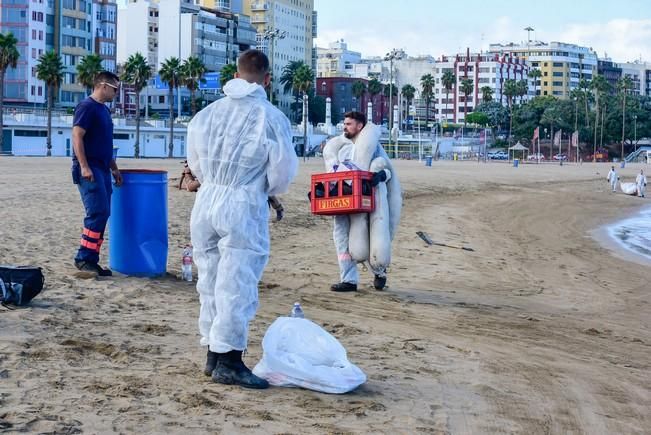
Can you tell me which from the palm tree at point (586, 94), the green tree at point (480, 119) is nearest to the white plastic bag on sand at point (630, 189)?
the palm tree at point (586, 94)

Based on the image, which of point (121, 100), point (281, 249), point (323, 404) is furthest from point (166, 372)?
point (121, 100)

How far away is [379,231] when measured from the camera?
9406 mm

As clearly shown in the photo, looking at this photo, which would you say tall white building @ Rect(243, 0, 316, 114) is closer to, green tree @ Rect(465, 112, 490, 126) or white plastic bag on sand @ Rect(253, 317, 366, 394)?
green tree @ Rect(465, 112, 490, 126)

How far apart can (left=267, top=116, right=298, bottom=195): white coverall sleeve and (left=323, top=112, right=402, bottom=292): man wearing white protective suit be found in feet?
12.3

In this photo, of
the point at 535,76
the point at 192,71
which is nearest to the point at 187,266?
the point at 192,71

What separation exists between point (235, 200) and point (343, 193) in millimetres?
3865

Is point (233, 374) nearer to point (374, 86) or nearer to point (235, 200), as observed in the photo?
point (235, 200)

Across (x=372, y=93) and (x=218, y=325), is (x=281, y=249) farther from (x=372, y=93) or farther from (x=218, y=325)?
(x=372, y=93)

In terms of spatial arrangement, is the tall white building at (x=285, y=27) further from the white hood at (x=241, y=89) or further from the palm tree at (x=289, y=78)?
the white hood at (x=241, y=89)

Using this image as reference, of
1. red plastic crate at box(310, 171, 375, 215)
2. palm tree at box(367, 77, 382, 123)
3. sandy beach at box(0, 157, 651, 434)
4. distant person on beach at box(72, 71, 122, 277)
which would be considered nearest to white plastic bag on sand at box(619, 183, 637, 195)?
sandy beach at box(0, 157, 651, 434)

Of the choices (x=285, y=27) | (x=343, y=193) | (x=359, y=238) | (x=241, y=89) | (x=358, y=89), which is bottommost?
(x=359, y=238)

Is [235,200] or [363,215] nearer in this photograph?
[235,200]

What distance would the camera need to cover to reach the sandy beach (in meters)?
4.84

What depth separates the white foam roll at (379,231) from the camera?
9398 millimetres
